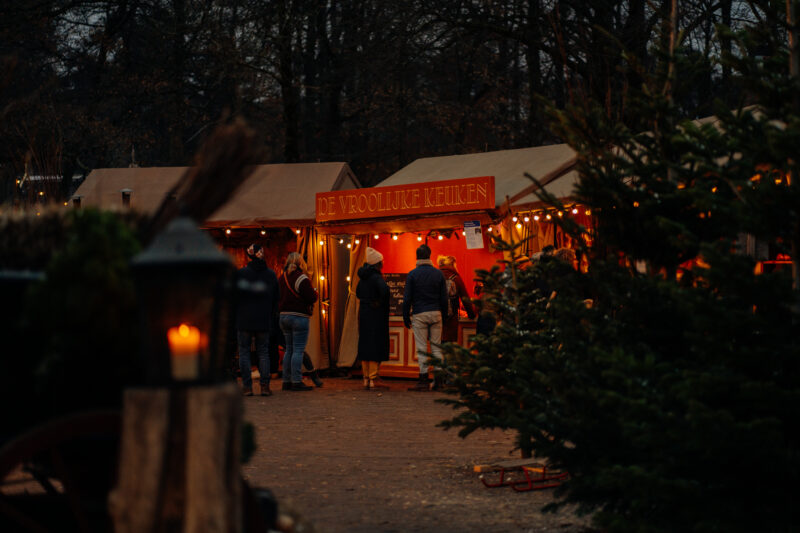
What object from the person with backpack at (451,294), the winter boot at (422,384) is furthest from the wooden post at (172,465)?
the winter boot at (422,384)

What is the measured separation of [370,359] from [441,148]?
1782cm

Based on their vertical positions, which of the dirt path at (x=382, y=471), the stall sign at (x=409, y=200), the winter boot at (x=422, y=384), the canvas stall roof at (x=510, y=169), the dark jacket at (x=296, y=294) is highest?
the canvas stall roof at (x=510, y=169)

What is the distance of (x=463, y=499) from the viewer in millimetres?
7379

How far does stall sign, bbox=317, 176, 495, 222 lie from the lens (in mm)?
13805

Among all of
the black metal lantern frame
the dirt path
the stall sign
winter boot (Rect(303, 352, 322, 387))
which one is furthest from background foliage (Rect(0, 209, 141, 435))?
winter boot (Rect(303, 352, 322, 387))

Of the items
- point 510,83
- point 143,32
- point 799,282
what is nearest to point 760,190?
point 799,282

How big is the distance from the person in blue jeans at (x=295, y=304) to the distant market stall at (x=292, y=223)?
166cm

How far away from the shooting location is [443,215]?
1435 centimetres

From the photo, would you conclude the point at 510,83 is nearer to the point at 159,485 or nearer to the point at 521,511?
the point at 521,511

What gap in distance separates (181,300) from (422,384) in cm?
1193

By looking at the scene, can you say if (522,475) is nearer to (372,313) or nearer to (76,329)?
(76,329)

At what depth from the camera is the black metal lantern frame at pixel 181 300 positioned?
125 inches

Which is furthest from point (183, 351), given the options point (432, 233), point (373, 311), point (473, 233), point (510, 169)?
point (432, 233)

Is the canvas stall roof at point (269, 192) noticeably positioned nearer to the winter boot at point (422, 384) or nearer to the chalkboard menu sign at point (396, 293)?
the chalkboard menu sign at point (396, 293)
